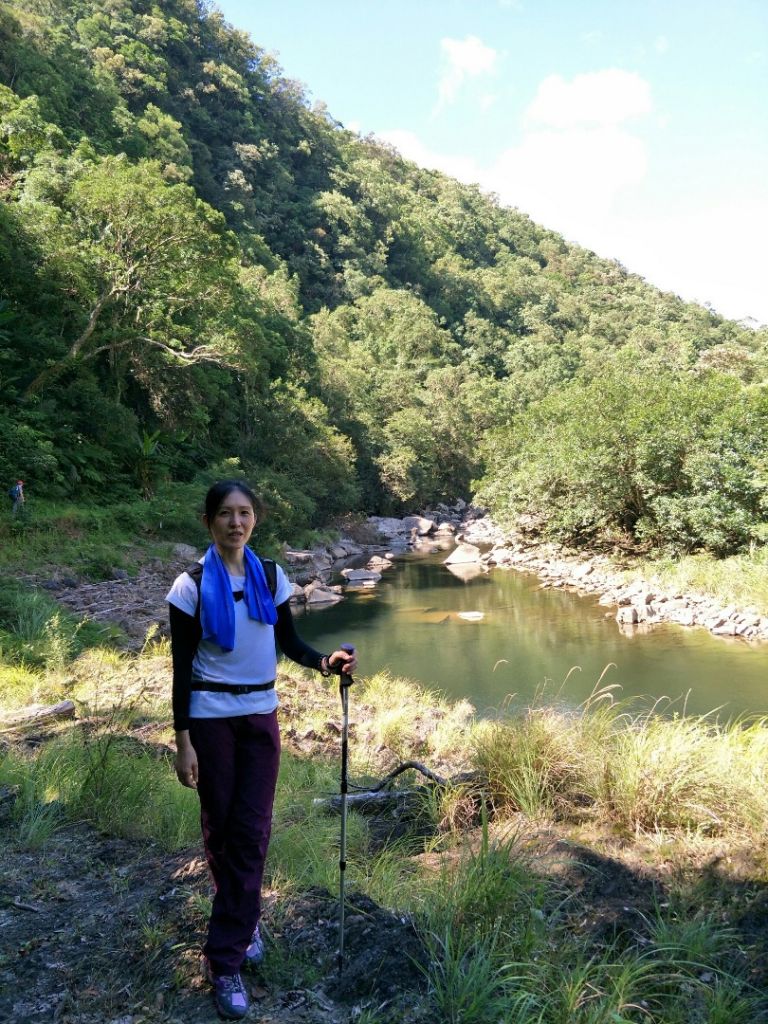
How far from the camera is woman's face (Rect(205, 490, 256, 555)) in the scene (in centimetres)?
235

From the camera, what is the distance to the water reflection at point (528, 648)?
10578 mm

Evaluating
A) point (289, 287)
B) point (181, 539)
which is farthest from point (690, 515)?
point (289, 287)

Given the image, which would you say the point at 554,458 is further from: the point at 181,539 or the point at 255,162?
the point at 255,162

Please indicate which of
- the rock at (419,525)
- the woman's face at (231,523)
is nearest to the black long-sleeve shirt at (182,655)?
the woman's face at (231,523)

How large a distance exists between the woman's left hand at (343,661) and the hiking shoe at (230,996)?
960 millimetres

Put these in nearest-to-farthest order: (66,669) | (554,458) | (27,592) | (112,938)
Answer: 1. (112,938)
2. (66,669)
3. (27,592)
4. (554,458)

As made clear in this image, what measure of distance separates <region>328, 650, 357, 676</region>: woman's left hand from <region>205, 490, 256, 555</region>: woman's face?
1.67 feet

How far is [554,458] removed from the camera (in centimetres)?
2242

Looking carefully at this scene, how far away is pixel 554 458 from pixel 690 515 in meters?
6.11

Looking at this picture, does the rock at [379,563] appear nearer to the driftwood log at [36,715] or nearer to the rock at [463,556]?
the rock at [463,556]

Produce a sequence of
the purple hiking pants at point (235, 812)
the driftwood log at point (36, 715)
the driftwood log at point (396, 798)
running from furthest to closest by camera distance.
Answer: the driftwood log at point (36, 715) → the driftwood log at point (396, 798) → the purple hiking pants at point (235, 812)

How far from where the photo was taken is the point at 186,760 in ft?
7.17

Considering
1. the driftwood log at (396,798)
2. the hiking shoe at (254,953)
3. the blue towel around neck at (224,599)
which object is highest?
the blue towel around neck at (224,599)

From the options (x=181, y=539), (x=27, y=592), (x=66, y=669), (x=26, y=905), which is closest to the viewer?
(x=26, y=905)
